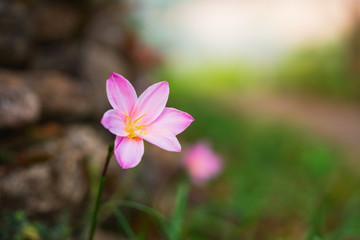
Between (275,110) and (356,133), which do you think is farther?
(275,110)

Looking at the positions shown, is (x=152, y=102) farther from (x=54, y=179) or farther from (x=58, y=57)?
(x=58, y=57)

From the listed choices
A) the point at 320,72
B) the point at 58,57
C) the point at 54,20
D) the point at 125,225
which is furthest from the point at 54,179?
the point at 320,72

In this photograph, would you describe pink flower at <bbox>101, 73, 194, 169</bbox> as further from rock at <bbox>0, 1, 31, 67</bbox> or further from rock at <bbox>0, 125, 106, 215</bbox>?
rock at <bbox>0, 1, 31, 67</bbox>

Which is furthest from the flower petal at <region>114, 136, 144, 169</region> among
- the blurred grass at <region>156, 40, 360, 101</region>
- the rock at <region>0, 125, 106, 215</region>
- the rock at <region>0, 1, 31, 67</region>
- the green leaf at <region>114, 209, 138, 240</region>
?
the blurred grass at <region>156, 40, 360, 101</region>

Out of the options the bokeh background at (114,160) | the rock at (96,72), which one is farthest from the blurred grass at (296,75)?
the rock at (96,72)

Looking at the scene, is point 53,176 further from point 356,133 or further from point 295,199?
point 356,133

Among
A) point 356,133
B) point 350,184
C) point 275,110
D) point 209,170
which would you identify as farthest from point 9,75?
point 275,110
